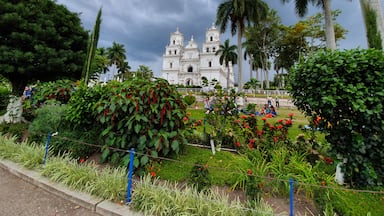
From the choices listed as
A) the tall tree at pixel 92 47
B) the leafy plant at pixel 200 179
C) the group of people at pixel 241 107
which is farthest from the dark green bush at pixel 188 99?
the tall tree at pixel 92 47

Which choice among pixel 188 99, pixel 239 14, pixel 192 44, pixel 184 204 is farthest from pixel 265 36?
pixel 184 204

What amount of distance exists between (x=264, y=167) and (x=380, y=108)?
5.43 ft

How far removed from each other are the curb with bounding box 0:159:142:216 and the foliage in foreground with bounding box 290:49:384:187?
2.82 m

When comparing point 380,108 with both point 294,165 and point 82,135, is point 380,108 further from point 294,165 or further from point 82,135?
point 82,135

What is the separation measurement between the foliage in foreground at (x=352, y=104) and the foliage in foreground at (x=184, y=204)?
1.42 meters

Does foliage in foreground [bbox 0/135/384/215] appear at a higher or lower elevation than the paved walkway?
higher

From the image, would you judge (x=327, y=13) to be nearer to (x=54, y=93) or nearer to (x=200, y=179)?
(x=200, y=179)

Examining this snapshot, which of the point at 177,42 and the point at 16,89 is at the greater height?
the point at 177,42

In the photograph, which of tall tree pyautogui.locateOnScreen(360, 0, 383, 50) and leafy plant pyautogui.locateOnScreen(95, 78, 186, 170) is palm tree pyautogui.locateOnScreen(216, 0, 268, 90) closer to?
tall tree pyautogui.locateOnScreen(360, 0, 383, 50)

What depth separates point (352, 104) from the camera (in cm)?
199

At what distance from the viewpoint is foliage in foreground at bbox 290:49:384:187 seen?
1.98m

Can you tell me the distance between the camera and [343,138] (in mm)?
2240

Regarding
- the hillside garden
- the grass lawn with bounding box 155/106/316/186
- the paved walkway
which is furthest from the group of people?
the paved walkway

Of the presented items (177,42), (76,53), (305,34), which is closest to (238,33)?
(305,34)
